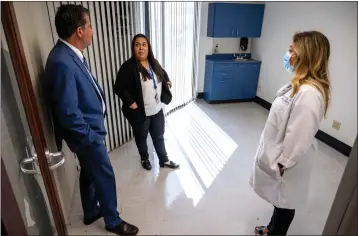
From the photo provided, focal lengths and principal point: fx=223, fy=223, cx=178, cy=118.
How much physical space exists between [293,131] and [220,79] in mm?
2269

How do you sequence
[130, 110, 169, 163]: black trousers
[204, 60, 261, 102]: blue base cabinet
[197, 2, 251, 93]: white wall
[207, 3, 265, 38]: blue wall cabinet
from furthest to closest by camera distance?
[197, 2, 251, 93]: white wall
[207, 3, 265, 38]: blue wall cabinet
[204, 60, 261, 102]: blue base cabinet
[130, 110, 169, 163]: black trousers

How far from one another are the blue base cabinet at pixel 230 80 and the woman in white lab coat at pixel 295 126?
1619 mm

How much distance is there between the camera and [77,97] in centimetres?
107

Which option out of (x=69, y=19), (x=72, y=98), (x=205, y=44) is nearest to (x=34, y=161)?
(x=72, y=98)

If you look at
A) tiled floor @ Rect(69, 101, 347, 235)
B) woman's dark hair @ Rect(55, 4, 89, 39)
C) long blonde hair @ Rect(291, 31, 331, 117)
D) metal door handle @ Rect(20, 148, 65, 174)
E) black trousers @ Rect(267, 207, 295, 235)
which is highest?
woman's dark hair @ Rect(55, 4, 89, 39)

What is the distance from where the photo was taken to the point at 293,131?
3.11 ft

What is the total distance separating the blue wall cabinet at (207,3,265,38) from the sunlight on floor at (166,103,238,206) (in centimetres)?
128

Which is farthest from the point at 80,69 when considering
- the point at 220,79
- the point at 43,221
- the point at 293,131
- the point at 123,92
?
the point at 220,79

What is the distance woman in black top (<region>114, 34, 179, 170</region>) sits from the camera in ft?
5.62

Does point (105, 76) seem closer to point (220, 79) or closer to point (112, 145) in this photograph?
point (112, 145)

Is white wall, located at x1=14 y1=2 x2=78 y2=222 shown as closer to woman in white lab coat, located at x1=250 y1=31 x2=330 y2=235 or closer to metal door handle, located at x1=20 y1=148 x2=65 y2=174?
metal door handle, located at x1=20 y1=148 x2=65 y2=174

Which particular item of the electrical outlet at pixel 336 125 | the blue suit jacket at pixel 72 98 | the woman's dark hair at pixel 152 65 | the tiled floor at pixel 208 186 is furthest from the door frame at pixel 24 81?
the electrical outlet at pixel 336 125

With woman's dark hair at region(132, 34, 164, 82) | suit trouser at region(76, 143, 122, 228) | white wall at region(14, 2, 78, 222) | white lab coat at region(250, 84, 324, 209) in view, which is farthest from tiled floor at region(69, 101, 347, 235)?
woman's dark hair at region(132, 34, 164, 82)

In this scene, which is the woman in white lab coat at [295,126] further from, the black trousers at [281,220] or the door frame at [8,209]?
the door frame at [8,209]
